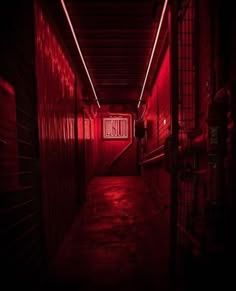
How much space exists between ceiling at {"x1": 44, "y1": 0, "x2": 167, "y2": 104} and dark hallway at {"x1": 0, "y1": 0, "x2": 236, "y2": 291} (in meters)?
0.02

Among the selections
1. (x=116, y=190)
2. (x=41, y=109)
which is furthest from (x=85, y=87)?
(x=41, y=109)

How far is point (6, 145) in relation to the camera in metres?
1.97

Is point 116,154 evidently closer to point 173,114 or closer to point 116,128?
point 116,128

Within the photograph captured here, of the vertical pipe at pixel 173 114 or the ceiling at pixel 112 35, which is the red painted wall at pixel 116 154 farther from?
the vertical pipe at pixel 173 114

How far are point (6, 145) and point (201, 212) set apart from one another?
197cm

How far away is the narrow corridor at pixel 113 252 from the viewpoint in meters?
2.06

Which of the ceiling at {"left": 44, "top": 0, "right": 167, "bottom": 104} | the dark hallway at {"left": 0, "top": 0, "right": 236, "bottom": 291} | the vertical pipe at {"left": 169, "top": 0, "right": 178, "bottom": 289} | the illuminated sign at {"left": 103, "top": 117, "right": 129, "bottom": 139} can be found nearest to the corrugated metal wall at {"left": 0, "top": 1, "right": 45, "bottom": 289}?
the dark hallway at {"left": 0, "top": 0, "right": 236, "bottom": 291}

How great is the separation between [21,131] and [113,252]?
1.76 metres

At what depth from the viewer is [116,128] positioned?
10.4 meters

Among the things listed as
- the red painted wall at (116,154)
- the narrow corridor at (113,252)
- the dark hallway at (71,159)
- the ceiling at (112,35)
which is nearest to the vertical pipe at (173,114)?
the dark hallway at (71,159)

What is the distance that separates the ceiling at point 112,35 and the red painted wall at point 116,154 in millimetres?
4925

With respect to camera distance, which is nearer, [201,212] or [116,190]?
[201,212]

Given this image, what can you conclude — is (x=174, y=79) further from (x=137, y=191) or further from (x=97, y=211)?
(x=137, y=191)

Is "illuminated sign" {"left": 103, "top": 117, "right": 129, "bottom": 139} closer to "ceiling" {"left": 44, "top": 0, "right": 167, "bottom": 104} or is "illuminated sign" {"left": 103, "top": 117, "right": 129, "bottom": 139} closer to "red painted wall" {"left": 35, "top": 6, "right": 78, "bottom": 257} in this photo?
"ceiling" {"left": 44, "top": 0, "right": 167, "bottom": 104}
